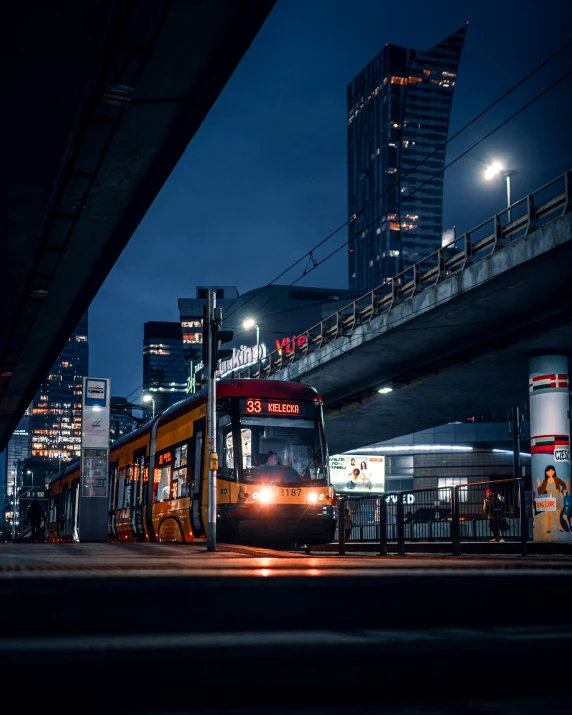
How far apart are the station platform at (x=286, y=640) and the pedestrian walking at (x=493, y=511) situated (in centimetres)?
1250

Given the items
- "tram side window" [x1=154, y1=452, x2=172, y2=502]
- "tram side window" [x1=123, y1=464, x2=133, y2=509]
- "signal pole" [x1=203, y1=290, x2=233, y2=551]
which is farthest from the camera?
"tram side window" [x1=123, y1=464, x2=133, y2=509]

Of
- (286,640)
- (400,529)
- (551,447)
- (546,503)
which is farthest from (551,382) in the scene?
(286,640)

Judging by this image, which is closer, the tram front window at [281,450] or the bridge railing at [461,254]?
the tram front window at [281,450]

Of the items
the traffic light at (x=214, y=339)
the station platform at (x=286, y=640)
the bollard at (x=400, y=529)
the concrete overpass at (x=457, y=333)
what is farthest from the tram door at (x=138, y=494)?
the station platform at (x=286, y=640)

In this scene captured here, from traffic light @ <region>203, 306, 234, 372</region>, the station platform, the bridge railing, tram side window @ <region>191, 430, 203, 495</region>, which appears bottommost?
the station platform

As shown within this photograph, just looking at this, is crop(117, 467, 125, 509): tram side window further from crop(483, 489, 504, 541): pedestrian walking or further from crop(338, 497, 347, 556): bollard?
crop(483, 489, 504, 541): pedestrian walking

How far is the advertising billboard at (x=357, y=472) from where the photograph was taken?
126 ft

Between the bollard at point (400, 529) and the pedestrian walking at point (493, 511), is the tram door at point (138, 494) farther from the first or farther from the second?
the pedestrian walking at point (493, 511)

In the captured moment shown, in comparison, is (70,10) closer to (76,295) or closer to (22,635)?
(22,635)

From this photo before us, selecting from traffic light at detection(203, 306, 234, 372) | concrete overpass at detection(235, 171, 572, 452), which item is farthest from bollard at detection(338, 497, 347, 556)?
concrete overpass at detection(235, 171, 572, 452)

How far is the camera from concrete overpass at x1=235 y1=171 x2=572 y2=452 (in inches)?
995

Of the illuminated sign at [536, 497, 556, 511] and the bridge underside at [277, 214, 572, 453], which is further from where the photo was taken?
the illuminated sign at [536, 497, 556, 511]

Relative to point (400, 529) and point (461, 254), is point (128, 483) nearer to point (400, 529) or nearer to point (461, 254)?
point (400, 529)

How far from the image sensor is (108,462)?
2653 cm
